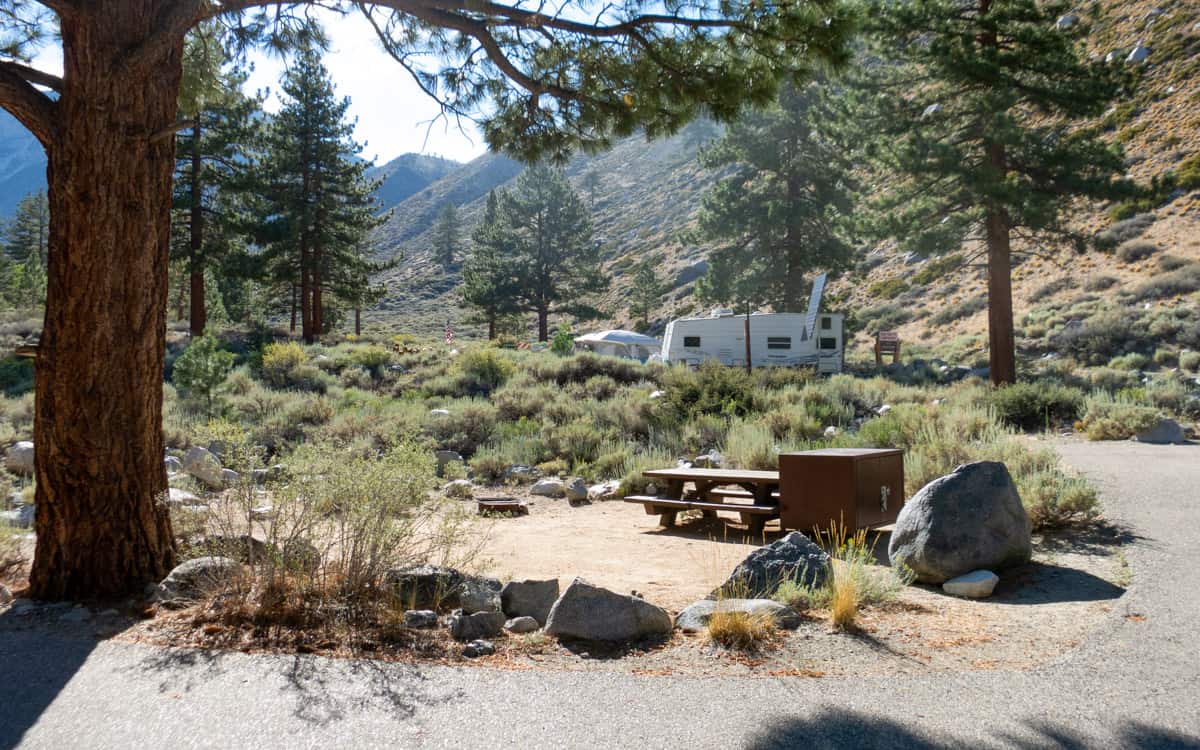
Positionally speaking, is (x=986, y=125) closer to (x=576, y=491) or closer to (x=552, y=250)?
(x=576, y=491)

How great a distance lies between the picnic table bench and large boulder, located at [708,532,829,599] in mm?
2328

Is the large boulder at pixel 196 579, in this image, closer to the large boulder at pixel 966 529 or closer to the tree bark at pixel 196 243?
the large boulder at pixel 966 529

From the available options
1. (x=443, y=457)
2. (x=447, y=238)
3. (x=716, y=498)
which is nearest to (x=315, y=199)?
(x=443, y=457)

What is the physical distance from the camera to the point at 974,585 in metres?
4.93

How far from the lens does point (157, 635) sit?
148 inches

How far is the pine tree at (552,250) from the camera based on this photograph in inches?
1528

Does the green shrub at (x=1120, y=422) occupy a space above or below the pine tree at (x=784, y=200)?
below

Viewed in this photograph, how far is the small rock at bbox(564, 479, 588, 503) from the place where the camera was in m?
9.59

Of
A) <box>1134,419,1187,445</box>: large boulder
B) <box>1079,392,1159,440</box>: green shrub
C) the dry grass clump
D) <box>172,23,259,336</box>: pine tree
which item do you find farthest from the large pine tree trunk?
<box>172,23,259,336</box>: pine tree

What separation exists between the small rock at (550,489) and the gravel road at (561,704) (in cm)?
647

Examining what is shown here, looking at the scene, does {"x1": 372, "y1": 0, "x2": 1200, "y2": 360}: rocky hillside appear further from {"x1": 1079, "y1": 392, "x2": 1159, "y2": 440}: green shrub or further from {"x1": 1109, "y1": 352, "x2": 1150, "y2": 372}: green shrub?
{"x1": 1079, "y1": 392, "x2": 1159, "y2": 440}: green shrub

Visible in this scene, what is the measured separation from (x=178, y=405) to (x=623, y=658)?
12.5 m

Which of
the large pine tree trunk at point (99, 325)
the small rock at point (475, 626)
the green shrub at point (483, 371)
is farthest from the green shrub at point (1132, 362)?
the large pine tree trunk at point (99, 325)

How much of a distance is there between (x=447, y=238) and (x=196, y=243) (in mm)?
61213
